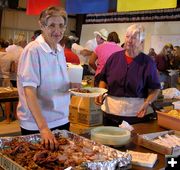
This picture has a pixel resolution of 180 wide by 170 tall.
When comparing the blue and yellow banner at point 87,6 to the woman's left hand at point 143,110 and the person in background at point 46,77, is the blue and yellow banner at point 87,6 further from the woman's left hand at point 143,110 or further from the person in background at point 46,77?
the person in background at point 46,77

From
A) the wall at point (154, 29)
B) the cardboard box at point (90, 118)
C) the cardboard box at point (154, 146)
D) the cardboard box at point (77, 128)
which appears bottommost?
the cardboard box at point (77, 128)

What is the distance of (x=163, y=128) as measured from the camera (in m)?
2.06

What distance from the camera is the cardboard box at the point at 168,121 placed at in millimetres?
1979

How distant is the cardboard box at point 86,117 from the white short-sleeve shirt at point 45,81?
2302mm

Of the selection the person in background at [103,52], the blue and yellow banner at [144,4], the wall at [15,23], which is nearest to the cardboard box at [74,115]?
the person in background at [103,52]

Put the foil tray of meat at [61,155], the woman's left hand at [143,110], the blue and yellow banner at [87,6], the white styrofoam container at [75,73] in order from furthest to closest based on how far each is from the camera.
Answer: the blue and yellow banner at [87,6] → the woman's left hand at [143,110] → the white styrofoam container at [75,73] → the foil tray of meat at [61,155]

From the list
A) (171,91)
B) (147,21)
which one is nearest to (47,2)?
(171,91)

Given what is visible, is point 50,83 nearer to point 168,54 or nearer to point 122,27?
point 168,54

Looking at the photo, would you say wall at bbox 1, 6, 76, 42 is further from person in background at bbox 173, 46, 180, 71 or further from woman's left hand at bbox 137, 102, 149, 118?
woman's left hand at bbox 137, 102, 149, 118

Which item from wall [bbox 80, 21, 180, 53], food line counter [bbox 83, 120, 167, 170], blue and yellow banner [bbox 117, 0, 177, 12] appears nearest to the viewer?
food line counter [bbox 83, 120, 167, 170]

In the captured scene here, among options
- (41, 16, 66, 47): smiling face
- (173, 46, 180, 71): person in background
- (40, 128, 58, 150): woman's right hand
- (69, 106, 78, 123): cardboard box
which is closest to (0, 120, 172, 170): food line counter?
(40, 128, 58, 150): woman's right hand

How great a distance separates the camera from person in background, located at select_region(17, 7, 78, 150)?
163 centimetres

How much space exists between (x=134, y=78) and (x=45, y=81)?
764 mm

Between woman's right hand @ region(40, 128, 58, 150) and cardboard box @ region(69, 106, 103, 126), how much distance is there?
8.95ft
